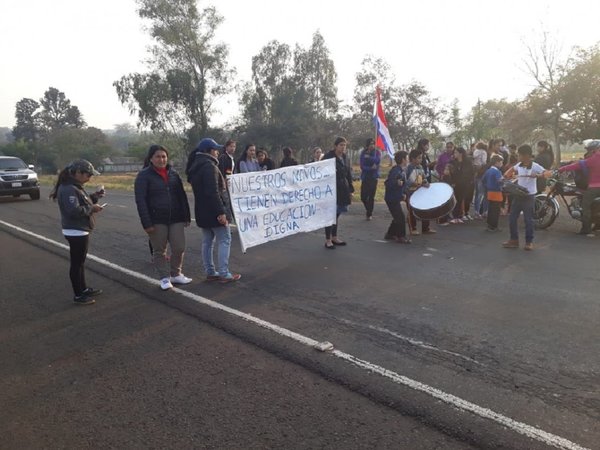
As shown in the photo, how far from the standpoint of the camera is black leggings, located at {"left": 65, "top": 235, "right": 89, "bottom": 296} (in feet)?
17.8

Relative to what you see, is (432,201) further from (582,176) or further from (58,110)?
(58,110)

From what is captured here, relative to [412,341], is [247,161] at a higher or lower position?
Result: higher

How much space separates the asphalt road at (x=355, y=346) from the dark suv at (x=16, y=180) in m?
13.3

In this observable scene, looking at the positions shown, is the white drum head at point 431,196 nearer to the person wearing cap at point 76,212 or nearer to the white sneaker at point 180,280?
the white sneaker at point 180,280

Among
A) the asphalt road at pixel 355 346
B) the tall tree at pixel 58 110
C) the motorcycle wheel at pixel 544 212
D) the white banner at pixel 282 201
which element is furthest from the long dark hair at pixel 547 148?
the tall tree at pixel 58 110

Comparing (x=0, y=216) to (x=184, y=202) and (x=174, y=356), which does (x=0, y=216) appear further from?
(x=174, y=356)

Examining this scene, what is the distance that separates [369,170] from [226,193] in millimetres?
5204

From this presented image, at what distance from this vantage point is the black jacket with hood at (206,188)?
591cm

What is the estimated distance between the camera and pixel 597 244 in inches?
316

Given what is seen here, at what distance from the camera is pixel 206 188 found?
19.4ft

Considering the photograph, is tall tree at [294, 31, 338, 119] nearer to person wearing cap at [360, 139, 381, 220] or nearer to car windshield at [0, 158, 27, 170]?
car windshield at [0, 158, 27, 170]

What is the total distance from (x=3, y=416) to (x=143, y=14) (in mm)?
42014

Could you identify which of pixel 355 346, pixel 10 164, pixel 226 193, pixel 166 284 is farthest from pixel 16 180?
pixel 355 346

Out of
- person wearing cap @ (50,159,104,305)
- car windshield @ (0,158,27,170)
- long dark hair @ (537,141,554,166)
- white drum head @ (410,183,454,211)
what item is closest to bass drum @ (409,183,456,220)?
white drum head @ (410,183,454,211)
